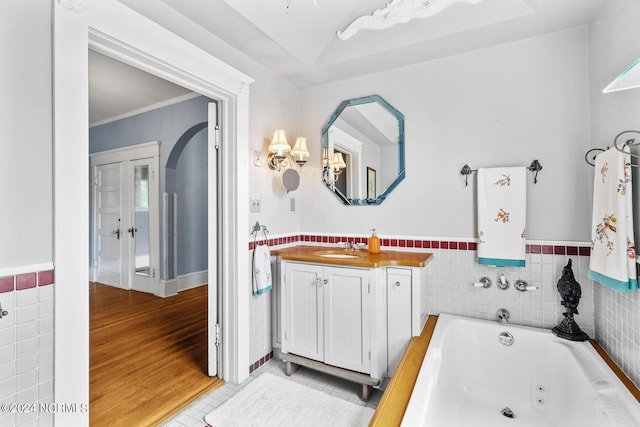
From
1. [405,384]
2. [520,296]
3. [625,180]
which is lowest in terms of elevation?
[405,384]

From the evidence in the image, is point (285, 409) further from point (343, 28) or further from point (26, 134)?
point (343, 28)

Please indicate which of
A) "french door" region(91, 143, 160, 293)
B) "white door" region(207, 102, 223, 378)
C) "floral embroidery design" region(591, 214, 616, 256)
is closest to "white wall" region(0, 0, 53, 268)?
"white door" region(207, 102, 223, 378)

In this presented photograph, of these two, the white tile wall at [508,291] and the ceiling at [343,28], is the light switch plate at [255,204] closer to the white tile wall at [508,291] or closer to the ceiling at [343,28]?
the ceiling at [343,28]

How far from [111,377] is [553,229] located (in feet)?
10.2

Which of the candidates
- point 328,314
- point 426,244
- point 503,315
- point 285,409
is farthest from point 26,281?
point 503,315

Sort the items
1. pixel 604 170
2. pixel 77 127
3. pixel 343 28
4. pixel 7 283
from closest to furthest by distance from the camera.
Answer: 1. pixel 7 283
2. pixel 77 127
3. pixel 604 170
4. pixel 343 28

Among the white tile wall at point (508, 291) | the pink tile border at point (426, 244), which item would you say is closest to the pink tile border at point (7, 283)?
the pink tile border at point (426, 244)

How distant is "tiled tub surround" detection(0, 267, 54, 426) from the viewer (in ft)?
3.86

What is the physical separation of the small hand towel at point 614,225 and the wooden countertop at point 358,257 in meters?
0.87

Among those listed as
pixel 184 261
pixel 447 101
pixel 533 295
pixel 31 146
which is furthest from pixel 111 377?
pixel 447 101

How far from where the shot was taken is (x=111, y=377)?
2.20m

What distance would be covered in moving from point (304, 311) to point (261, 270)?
16.7 inches

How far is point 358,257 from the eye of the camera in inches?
88.5

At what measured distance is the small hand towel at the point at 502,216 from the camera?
6.62 ft
